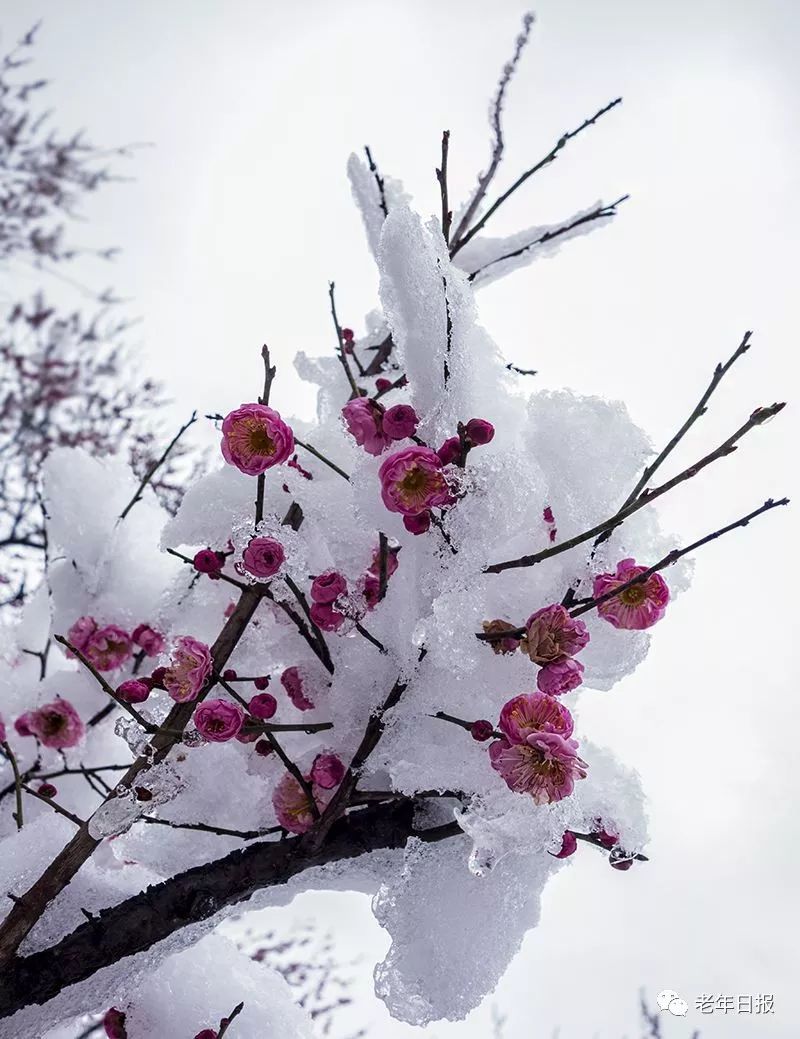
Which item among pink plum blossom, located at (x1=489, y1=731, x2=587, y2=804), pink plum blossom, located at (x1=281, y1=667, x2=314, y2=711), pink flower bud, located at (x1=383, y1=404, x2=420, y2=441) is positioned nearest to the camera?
pink plum blossom, located at (x1=489, y1=731, x2=587, y2=804)

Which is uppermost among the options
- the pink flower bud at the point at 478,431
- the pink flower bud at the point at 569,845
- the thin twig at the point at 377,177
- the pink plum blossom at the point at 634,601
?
the thin twig at the point at 377,177

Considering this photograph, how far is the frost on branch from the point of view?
1045mm

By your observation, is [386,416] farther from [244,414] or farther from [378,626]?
[378,626]

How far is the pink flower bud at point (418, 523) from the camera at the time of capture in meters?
1.08

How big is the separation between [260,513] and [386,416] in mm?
248

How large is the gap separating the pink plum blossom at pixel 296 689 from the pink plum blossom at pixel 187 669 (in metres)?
0.20

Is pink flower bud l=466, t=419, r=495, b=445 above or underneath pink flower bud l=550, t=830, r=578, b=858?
above

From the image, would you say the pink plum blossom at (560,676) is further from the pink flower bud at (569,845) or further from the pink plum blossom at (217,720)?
the pink plum blossom at (217,720)

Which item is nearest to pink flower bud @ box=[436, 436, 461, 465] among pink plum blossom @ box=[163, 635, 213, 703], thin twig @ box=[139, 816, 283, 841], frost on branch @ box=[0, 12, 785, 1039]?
frost on branch @ box=[0, 12, 785, 1039]

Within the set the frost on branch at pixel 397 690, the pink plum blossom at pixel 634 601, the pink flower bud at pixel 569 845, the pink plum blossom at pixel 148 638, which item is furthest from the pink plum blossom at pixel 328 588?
the pink plum blossom at pixel 148 638

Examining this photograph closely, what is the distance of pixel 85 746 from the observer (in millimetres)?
1994

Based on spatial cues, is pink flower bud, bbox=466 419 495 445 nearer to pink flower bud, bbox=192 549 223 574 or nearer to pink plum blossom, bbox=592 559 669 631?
pink plum blossom, bbox=592 559 669 631

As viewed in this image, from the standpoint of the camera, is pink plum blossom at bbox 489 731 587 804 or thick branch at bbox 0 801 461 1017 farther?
thick branch at bbox 0 801 461 1017

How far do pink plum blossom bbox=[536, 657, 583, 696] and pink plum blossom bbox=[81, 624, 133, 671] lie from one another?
1116mm
